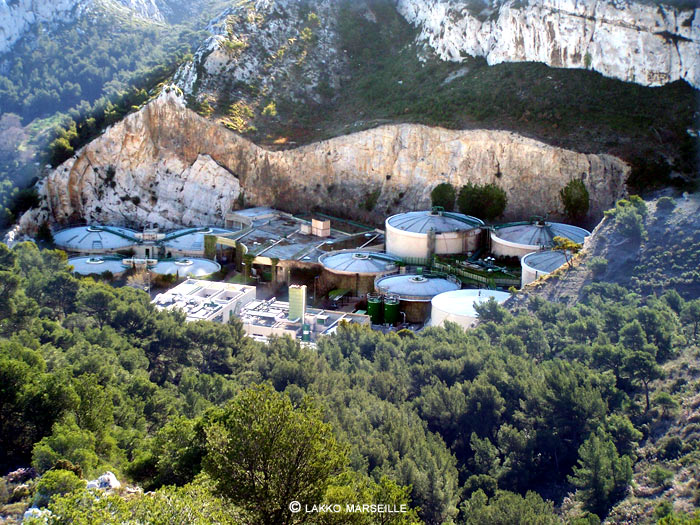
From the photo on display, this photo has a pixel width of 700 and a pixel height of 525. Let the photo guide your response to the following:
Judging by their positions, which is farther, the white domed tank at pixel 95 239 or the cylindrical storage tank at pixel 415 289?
the white domed tank at pixel 95 239

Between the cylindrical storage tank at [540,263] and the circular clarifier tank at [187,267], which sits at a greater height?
the cylindrical storage tank at [540,263]

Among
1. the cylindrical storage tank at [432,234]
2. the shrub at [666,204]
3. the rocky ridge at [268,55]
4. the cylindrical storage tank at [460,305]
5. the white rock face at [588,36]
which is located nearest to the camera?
the cylindrical storage tank at [460,305]

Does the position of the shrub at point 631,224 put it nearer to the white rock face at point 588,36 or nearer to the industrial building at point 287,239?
the white rock face at point 588,36

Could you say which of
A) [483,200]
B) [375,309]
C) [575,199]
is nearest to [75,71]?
[483,200]

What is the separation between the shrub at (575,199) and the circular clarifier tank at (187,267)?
62.4ft

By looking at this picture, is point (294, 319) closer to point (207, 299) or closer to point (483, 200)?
point (207, 299)

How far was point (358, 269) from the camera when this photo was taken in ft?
145

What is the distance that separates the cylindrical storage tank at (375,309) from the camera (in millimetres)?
40487

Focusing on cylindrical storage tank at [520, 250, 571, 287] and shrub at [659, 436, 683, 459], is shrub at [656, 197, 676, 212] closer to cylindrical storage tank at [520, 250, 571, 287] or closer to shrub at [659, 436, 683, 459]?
cylindrical storage tank at [520, 250, 571, 287]

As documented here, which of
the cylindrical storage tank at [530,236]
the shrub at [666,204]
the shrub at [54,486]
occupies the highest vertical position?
the shrub at [666,204]

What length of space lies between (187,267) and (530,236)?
1835cm

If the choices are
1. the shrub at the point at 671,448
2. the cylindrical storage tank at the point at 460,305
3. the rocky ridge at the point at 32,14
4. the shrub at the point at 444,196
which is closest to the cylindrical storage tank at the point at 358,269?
the shrub at the point at 444,196

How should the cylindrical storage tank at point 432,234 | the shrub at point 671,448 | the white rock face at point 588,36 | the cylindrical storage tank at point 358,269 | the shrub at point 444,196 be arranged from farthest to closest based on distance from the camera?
the shrub at point 444,196 < the cylindrical storage tank at point 432,234 < the white rock face at point 588,36 < the cylindrical storage tank at point 358,269 < the shrub at point 671,448

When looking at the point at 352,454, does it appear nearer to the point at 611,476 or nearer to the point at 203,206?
the point at 611,476
